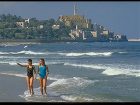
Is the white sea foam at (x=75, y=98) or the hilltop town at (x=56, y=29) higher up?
the white sea foam at (x=75, y=98)

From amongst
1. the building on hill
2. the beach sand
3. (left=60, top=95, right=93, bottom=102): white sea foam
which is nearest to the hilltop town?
the building on hill

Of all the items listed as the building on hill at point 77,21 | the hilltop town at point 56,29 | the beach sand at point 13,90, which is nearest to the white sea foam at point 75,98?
the beach sand at point 13,90

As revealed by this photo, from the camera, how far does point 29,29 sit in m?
131

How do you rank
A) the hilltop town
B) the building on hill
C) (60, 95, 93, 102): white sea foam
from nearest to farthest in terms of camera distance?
(60, 95, 93, 102): white sea foam < the hilltop town < the building on hill

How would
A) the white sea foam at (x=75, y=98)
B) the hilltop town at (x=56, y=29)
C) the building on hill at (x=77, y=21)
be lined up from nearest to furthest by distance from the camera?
the white sea foam at (x=75, y=98)
the hilltop town at (x=56, y=29)
the building on hill at (x=77, y=21)

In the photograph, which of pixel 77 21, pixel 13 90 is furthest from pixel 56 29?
pixel 13 90

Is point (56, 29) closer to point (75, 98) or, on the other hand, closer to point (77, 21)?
point (77, 21)

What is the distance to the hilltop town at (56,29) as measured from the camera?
424 feet

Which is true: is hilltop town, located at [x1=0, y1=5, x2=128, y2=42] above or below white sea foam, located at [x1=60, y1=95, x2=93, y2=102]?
below

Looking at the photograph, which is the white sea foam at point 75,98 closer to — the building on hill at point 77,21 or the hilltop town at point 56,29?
the hilltop town at point 56,29

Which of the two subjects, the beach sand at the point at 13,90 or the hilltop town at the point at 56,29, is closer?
the beach sand at the point at 13,90

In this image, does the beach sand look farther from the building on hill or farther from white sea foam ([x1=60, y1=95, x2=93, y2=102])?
the building on hill

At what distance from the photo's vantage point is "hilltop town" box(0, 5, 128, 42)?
129m

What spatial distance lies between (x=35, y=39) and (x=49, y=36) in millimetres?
6701
